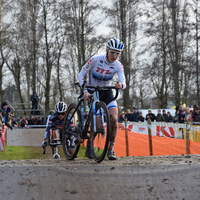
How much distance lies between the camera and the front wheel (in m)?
4.99

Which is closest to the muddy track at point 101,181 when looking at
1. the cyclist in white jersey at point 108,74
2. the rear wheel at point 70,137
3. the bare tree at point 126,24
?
the cyclist in white jersey at point 108,74

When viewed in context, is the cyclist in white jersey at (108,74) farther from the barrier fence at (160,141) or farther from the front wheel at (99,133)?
the barrier fence at (160,141)

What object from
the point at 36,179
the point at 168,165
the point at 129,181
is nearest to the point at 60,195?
the point at 36,179

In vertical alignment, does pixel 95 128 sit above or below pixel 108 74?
below

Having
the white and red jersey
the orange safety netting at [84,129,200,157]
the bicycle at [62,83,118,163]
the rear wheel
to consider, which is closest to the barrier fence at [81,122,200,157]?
the orange safety netting at [84,129,200,157]

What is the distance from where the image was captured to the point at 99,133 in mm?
5262

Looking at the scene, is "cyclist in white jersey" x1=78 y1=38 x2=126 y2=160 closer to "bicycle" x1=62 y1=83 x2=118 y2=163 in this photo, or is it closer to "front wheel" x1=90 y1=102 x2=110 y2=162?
"bicycle" x1=62 y1=83 x2=118 y2=163

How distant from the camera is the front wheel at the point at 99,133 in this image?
4.99 meters

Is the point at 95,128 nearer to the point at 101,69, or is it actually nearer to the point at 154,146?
the point at 101,69

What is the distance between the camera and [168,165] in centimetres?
460

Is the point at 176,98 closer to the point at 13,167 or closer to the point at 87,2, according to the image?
the point at 87,2

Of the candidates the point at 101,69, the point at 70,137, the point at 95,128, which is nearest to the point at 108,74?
the point at 101,69

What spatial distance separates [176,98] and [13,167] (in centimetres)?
2532

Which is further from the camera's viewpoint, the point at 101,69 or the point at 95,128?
the point at 101,69
